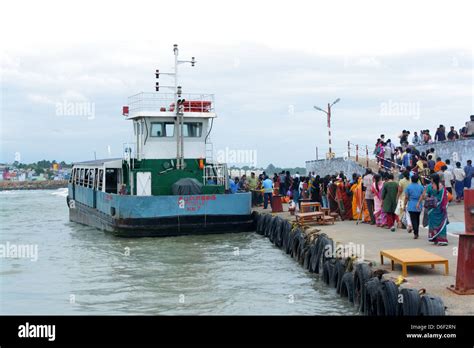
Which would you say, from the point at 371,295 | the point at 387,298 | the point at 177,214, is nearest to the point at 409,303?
the point at 387,298

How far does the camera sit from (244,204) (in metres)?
20.6

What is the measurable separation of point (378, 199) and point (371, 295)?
710 centimetres

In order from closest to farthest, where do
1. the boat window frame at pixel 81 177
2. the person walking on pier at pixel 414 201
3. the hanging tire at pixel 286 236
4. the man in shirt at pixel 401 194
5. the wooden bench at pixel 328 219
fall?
1. the person walking on pier at pixel 414 201
2. the man in shirt at pixel 401 194
3. the wooden bench at pixel 328 219
4. the hanging tire at pixel 286 236
5. the boat window frame at pixel 81 177

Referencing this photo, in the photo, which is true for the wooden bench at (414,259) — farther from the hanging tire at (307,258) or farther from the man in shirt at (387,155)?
the man in shirt at (387,155)

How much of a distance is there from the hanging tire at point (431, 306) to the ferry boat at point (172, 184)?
41.1ft

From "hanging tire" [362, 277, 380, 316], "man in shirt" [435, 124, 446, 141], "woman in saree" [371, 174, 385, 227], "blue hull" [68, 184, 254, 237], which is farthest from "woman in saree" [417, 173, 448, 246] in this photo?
"man in shirt" [435, 124, 446, 141]

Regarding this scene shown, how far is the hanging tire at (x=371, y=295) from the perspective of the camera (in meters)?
8.93

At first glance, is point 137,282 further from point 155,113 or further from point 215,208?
point 155,113

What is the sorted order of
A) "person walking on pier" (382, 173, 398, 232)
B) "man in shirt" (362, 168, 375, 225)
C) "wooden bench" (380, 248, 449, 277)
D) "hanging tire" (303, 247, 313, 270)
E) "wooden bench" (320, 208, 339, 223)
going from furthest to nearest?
"wooden bench" (320, 208, 339, 223)
"man in shirt" (362, 168, 375, 225)
"person walking on pier" (382, 173, 398, 232)
"hanging tire" (303, 247, 313, 270)
"wooden bench" (380, 248, 449, 277)

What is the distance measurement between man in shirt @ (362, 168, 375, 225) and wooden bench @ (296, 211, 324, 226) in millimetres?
1382

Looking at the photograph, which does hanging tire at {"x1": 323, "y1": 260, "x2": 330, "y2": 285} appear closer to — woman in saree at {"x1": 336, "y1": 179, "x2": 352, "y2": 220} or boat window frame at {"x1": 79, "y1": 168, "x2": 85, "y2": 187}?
woman in saree at {"x1": 336, "y1": 179, "x2": 352, "y2": 220}

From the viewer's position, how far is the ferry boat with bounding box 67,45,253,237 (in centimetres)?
1956

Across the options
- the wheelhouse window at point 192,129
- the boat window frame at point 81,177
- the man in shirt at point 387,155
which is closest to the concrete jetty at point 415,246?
the wheelhouse window at point 192,129

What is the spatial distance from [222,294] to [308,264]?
3180mm
